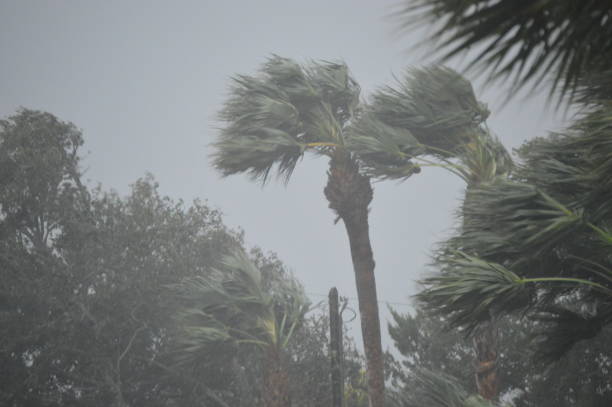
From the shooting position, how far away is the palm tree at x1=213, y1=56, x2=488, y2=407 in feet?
30.2

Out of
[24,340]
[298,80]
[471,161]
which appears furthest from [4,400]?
[471,161]

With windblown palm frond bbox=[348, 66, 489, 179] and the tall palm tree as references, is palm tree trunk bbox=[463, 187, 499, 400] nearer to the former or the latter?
the tall palm tree

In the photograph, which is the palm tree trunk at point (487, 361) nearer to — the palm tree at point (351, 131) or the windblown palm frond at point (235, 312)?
the palm tree at point (351, 131)

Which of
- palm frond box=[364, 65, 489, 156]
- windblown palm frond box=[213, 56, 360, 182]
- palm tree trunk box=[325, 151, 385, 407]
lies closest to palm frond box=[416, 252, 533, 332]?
palm frond box=[364, 65, 489, 156]

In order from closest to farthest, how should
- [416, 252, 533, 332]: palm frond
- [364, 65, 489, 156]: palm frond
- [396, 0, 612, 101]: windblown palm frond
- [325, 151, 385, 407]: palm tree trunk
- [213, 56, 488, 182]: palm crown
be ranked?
[396, 0, 612, 101]: windblown palm frond
[416, 252, 533, 332]: palm frond
[364, 65, 489, 156]: palm frond
[213, 56, 488, 182]: palm crown
[325, 151, 385, 407]: palm tree trunk

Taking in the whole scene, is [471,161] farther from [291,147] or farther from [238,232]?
[238,232]

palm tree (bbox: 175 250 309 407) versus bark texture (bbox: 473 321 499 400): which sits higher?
palm tree (bbox: 175 250 309 407)

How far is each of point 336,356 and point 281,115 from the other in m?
5.22

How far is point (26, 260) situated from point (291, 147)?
30.2 ft

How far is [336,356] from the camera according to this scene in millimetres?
11641

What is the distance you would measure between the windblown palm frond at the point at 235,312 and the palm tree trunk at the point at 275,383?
1.05 feet

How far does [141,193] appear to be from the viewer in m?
18.0

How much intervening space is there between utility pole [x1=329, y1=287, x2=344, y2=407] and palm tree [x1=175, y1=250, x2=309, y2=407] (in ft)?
2.21

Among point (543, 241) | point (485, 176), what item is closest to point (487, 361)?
point (485, 176)
